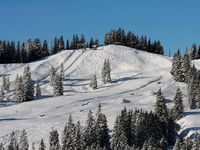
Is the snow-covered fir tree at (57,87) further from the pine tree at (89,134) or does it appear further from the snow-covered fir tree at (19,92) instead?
the pine tree at (89,134)

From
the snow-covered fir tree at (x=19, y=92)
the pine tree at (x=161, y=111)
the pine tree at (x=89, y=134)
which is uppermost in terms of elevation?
the snow-covered fir tree at (x=19, y=92)

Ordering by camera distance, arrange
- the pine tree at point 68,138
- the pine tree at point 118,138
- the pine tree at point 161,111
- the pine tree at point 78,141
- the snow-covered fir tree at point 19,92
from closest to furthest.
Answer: the pine tree at point 78,141 < the pine tree at point 118,138 < the pine tree at point 68,138 < the pine tree at point 161,111 < the snow-covered fir tree at point 19,92

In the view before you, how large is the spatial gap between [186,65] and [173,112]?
179 feet

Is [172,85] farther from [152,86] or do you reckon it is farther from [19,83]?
[19,83]

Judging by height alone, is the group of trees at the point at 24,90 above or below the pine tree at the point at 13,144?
above

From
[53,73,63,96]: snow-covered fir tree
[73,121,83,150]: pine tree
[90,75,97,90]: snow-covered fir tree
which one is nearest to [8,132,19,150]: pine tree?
[73,121,83,150]: pine tree

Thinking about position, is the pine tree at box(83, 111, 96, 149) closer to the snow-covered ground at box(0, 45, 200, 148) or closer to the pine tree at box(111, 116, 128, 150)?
the pine tree at box(111, 116, 128, 150)

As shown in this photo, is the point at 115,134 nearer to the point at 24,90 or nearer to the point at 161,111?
the point at 161,111

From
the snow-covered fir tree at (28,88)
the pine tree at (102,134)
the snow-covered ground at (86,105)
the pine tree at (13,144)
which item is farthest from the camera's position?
the snow-covered fir tree at (28,88)

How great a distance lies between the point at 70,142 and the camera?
98.0 meters

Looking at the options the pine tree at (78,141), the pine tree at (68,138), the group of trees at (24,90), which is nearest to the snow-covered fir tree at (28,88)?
the group of trees at (24,90)

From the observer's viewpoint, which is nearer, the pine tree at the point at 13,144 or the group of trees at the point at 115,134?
the group of trees at the point at 115,134

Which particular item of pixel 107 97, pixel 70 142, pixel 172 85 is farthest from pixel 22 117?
pixel 172 85

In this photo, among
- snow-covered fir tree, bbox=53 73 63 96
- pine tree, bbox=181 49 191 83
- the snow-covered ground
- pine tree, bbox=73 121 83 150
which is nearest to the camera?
pine tree, bbox=73 121 83 150
